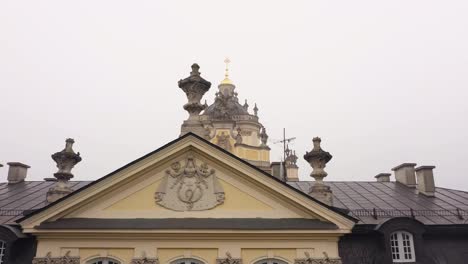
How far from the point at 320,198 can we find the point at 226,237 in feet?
14.1

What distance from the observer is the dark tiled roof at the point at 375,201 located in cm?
1688

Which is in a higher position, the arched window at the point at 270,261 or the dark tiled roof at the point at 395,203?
the dark tiled roof at the point at 395,203

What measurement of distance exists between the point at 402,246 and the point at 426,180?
22.0 feet

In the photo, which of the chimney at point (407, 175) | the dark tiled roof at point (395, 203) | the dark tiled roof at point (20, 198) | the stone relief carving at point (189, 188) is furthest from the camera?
the chimney at point (407, 175)

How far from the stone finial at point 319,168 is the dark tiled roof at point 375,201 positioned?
4.35 feet

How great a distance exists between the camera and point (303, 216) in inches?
626

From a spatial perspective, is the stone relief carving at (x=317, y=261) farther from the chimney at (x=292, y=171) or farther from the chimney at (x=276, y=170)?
the chimney at (x=292, y=171)

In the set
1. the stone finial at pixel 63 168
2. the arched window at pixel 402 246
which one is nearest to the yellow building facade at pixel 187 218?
the stone finial at pixel 63 168

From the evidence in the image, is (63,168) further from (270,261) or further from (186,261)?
(270,261)

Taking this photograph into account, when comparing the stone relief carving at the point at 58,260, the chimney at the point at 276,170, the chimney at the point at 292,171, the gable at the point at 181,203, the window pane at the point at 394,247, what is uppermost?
the chimney at the point at 292,171

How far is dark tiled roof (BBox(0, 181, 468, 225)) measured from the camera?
1688 centimetres

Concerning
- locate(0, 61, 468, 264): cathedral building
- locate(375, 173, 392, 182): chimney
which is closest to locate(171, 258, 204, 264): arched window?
locate(0, 61, 468, 264): cathedral building

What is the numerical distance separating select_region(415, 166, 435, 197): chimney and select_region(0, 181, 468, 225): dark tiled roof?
0.39m

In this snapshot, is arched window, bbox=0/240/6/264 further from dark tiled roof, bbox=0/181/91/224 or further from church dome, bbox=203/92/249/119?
church dome, bbox=203/92/249/119
